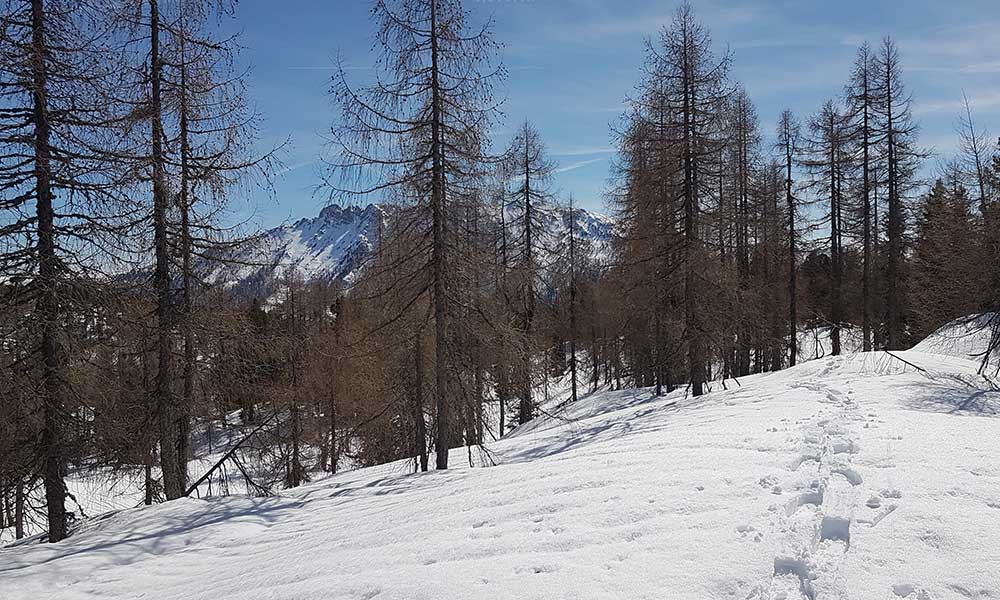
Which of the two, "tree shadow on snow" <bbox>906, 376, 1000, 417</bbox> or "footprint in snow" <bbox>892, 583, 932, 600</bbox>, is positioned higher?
"footprint in snow" <bbox>892, 583, 932, 600</bbox>

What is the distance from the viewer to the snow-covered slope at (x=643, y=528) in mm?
3475

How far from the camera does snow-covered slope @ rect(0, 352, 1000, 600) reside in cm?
347

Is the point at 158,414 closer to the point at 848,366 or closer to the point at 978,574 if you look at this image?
the point at 978,574

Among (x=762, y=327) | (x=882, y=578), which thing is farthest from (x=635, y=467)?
(x=762, y=327)

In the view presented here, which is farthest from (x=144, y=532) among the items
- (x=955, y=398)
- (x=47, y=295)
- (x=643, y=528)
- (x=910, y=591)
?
(x=955, y=398)

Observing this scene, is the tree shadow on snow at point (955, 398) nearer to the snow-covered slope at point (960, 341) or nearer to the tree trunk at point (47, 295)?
the snow-covered slope at point (960, 341)

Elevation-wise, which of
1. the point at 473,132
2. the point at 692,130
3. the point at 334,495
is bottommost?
the point at 334,495

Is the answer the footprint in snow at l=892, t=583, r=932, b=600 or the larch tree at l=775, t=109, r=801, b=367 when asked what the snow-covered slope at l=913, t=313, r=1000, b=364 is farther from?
the footprint in snow at l=892, t=583, r=932, b=600

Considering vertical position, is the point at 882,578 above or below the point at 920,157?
below

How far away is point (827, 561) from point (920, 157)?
21633 millimetres

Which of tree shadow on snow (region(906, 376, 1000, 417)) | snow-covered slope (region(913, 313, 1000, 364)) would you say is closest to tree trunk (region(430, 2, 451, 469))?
tree shadow on snow (region(906, 376, 1000, 417))

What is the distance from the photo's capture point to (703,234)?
15.9 meters

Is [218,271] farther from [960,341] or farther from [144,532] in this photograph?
[960,341]

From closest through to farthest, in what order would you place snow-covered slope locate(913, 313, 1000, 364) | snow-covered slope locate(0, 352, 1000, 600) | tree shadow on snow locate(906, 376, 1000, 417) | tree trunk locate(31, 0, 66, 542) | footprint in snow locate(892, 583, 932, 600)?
footprint in snow locate(892, 583, 932, 600)
snow-covered slope locate(0, 352, 1000, 600)
tree trunk locate(31, 0, 66, 542)
tree shadow on snow locate(906, 376, 1000, 417)
snow-covered slope locate(913, 313, 1000, 364)
